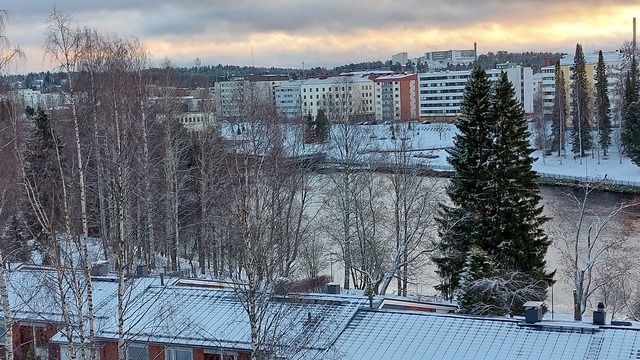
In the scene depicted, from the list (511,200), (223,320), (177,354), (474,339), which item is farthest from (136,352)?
(511,200)

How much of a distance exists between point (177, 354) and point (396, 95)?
9361 cm

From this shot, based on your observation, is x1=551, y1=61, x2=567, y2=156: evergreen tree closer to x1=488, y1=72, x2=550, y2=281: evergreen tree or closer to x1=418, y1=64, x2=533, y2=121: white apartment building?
x1=418, y1=64, x2=533, y2=121: white apartment building

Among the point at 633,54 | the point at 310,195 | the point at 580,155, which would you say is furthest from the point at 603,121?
the point at 310,195

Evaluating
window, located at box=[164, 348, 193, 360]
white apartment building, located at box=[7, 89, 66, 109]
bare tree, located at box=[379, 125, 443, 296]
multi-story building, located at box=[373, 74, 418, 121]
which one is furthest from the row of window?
multi-story building, located at box=[373, 74, 418, 121]

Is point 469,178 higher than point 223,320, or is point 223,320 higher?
point 469,178

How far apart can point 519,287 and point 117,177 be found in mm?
13334

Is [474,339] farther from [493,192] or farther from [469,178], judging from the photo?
[469,178]

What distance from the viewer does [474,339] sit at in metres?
13.7

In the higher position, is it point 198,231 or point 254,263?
point 254,263

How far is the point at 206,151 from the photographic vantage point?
1165 inches

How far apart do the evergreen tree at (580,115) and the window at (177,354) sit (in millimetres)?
50083

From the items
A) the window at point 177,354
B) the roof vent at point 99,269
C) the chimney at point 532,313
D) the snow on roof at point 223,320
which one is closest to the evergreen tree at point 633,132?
the snow on roof at point 223,320

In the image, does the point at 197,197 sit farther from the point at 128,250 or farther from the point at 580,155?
the point at 580,155

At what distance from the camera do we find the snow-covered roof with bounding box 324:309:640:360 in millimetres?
12852
